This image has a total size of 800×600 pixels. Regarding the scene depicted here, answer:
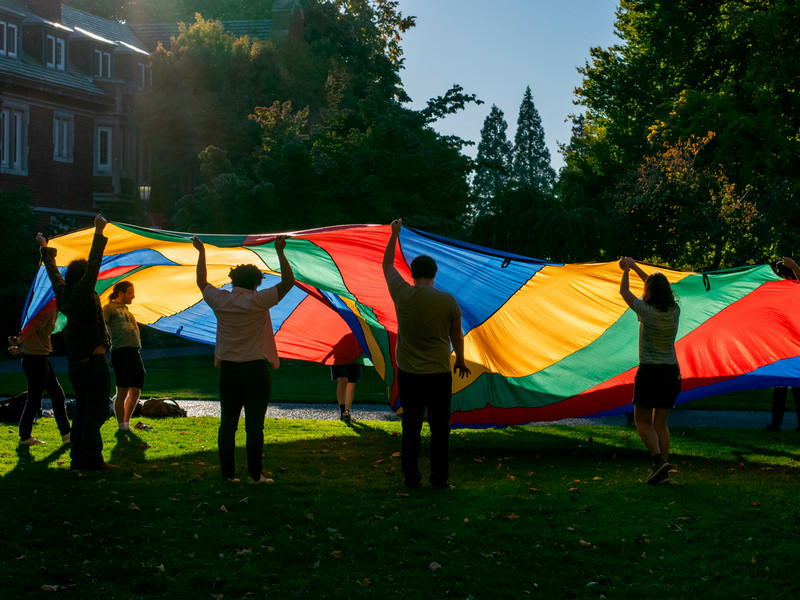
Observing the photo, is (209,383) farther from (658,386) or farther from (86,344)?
(658,386)

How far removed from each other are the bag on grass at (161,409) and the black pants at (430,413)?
6.29m

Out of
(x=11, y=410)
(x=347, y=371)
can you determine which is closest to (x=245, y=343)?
(x=347, y=371)

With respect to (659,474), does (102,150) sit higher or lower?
higher

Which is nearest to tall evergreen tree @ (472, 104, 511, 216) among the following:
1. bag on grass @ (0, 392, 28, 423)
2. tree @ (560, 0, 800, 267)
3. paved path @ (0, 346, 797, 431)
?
tree @ (560, 0, 800, 267)

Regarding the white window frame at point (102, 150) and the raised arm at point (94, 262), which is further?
the white window frame at point (102, 150)

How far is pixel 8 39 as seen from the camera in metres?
29.2

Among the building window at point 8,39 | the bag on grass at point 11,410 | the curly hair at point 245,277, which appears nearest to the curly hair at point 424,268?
the curly hair at point 245,277

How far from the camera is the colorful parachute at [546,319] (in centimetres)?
950

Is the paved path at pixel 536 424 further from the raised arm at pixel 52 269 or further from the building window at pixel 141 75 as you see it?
the building window at pixel 141 75

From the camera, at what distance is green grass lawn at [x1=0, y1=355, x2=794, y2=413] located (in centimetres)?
1523

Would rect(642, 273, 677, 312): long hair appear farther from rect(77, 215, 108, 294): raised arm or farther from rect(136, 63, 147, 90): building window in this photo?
rect(136, 63, 147, 90): building window

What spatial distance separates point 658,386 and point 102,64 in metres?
30.2

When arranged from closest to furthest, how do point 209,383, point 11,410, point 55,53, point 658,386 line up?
point 658,386 < point 11,410 < point 209,383 < point 55,53

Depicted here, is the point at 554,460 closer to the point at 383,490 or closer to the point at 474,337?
the point at 474,337
